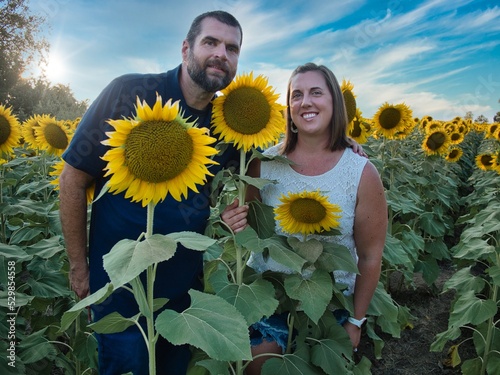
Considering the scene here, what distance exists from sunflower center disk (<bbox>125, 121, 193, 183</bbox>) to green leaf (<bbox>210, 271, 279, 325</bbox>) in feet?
2.19

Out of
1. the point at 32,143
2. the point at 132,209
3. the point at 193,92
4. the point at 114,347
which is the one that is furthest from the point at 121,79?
the point at 32,143

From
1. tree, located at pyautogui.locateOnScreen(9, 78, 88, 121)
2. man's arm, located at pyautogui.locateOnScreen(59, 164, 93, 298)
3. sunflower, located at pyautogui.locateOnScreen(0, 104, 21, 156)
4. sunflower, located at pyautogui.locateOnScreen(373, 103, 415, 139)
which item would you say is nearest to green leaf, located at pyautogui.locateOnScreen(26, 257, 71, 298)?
man's arm, located at pyautogui.locateOnScreen(59, 164, 93, 298)

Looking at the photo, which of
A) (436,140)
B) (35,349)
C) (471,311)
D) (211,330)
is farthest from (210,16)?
(436,140)

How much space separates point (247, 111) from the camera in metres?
2.12

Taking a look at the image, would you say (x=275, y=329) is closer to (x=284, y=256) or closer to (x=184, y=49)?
(x=284, y=256)

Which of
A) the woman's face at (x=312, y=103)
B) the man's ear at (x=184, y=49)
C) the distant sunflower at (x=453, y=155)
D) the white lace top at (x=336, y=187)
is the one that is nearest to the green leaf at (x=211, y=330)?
the white lace top at (x=336, y=187)

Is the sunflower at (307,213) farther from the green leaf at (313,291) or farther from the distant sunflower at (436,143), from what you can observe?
the distant sunflower at (436,143)

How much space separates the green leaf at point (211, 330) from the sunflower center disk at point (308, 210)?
0.78 metres

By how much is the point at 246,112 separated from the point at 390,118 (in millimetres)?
3438

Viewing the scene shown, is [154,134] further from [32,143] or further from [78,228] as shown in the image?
[32,143]

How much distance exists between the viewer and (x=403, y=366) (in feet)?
13.0

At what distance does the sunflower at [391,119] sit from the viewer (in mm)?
5117

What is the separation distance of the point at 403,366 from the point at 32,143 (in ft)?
13.9

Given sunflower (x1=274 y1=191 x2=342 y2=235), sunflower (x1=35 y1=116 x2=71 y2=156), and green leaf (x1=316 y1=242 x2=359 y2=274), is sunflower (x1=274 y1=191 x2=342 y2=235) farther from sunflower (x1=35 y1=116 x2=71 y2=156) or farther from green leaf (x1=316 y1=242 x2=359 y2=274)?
sunflower (x1=35 y1=116 x2=71 y2=156)
